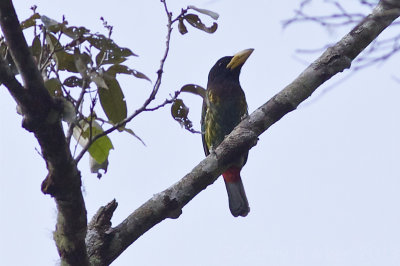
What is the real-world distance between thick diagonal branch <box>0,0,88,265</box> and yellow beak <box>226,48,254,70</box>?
2.85 meters

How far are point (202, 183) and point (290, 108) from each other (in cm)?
52

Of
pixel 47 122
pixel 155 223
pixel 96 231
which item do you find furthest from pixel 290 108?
pixel 47 122

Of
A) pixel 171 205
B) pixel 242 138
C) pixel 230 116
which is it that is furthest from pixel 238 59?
pixel 171 205

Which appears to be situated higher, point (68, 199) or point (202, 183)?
point (202, 183)

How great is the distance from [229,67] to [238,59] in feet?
0.39

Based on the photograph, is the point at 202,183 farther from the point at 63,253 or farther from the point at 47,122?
the point at 47,122

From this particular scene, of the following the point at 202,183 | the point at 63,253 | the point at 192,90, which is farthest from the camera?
the point at 202,183

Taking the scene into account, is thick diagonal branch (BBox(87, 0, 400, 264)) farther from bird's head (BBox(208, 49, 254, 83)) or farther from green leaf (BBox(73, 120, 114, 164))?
bird's head (BBox(208, 49, 254, 83))

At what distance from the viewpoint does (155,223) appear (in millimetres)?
2467

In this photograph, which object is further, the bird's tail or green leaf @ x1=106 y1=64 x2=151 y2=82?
the bird's tail

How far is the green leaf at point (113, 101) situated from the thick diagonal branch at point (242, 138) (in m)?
0.38

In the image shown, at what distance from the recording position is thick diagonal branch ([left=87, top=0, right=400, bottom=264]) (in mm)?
2420

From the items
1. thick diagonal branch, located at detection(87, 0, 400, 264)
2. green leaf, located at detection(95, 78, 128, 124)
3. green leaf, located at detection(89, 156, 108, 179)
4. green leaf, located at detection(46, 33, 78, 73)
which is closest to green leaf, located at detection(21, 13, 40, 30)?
green leaf, located at detection(46, 33, 78, 73)

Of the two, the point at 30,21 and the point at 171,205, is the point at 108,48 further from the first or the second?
the point at 171,205
